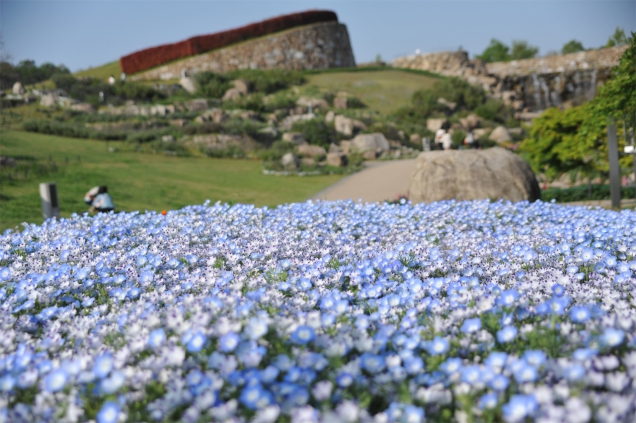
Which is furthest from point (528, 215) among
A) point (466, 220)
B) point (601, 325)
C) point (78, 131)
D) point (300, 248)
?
point (78, 131)

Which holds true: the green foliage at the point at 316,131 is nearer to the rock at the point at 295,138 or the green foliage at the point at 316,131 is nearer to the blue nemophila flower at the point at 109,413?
the rock at the point at 295,138

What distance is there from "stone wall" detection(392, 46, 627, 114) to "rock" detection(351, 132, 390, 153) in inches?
795

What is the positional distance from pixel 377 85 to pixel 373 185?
88.9 ft

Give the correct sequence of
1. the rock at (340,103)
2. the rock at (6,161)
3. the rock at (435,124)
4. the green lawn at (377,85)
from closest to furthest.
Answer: the rock at (6,161)
the rock at (435,124)
the rock at (340,103)
the green lawn at (377,85)

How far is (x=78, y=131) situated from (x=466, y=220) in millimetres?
18606

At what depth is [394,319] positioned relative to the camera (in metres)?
2.19

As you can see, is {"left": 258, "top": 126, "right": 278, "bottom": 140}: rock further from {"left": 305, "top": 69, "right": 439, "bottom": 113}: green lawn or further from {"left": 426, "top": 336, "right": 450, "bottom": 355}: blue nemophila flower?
{"left": 426, "top": 336, "right": 450, "bottom": 355}: blue nemophila flower

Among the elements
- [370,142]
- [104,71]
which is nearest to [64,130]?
[370,142]

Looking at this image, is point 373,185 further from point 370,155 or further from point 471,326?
point 471,326

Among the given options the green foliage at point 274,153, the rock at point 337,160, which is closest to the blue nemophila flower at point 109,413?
the rock at point 337,160

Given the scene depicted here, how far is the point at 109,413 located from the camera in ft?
4.81

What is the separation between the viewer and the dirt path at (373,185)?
1274cm

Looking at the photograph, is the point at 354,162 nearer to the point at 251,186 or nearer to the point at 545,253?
the point at 251,186

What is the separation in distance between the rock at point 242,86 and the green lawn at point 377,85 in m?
6.19
